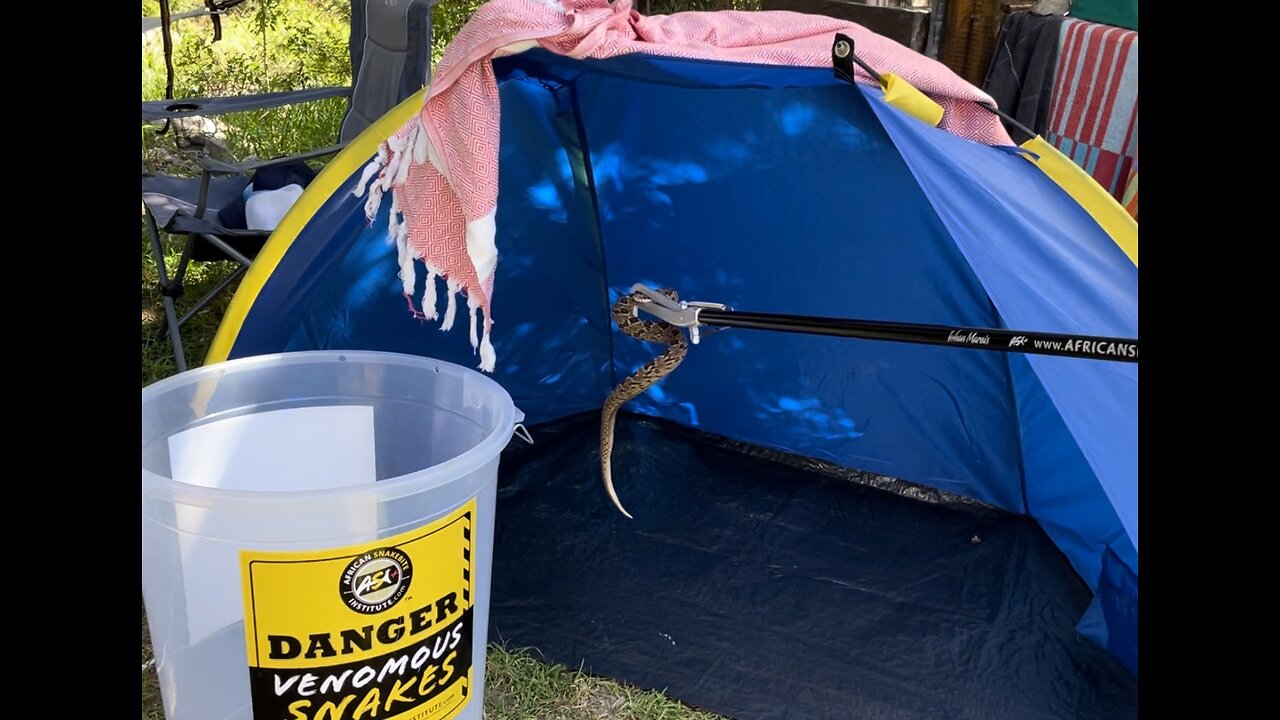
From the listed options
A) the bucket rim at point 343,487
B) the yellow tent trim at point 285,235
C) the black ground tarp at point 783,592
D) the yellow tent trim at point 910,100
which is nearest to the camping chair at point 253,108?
the yellow tent trim at point 285,235

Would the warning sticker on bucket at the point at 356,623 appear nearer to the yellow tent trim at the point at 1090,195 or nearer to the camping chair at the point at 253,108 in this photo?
the yellow tent trim at the point at 1090,195

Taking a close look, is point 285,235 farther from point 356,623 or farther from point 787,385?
point 787,385

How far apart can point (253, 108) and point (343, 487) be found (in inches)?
81.6

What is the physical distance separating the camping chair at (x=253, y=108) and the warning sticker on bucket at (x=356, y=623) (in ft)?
5.07

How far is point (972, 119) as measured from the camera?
1.61 meters

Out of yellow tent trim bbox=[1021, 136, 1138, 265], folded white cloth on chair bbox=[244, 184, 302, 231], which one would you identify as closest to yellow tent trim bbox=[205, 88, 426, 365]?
folded white cloth on chair bbox=[244, 184, 302, 231]

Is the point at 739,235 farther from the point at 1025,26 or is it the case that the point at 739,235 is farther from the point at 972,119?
the point at 1025,26

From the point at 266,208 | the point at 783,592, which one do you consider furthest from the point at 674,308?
the point at 266,208

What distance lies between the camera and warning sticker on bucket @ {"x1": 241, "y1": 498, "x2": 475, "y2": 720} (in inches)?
48.8

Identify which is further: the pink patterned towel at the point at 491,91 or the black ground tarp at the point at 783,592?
the black ground tarp at the point at 783,592

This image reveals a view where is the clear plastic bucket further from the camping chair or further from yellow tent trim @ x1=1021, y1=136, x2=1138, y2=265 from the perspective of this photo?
the camping chair

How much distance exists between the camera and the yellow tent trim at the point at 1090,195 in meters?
1.62

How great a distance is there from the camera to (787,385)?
259 cm

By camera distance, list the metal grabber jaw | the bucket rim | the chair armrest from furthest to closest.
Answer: the chair armrest < the metal grabber jaw < the bucket rim
